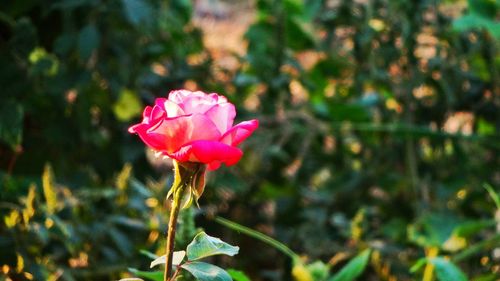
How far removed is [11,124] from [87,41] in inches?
14.2

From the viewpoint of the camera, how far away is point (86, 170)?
2148 millimetres

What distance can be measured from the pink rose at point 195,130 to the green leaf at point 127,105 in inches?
50.4

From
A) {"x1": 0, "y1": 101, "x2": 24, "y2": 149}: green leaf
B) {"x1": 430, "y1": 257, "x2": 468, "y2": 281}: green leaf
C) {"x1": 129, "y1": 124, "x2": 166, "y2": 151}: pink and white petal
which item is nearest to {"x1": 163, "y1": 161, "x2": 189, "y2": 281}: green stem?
{"x1": 129, "y1": 124, "x2": 166, "y2": 151}: pink and white petal

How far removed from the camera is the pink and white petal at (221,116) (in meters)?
0.92

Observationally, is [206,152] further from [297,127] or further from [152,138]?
[297,127]

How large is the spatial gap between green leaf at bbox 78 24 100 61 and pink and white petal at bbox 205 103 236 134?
41.2 inches

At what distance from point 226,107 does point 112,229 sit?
93cm

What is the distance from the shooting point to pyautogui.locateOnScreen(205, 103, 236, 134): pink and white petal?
0.92 meters

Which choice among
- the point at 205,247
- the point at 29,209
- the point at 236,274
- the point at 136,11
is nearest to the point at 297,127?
the point at 136,11

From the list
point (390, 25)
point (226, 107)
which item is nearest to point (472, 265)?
point (390, 25)

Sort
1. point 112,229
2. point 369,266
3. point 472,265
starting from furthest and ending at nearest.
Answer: point 369,266 → point 472,265 → point 112,229

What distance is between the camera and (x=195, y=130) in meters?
0.91

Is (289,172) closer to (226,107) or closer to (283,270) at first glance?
(283,270)

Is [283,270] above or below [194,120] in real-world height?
below
